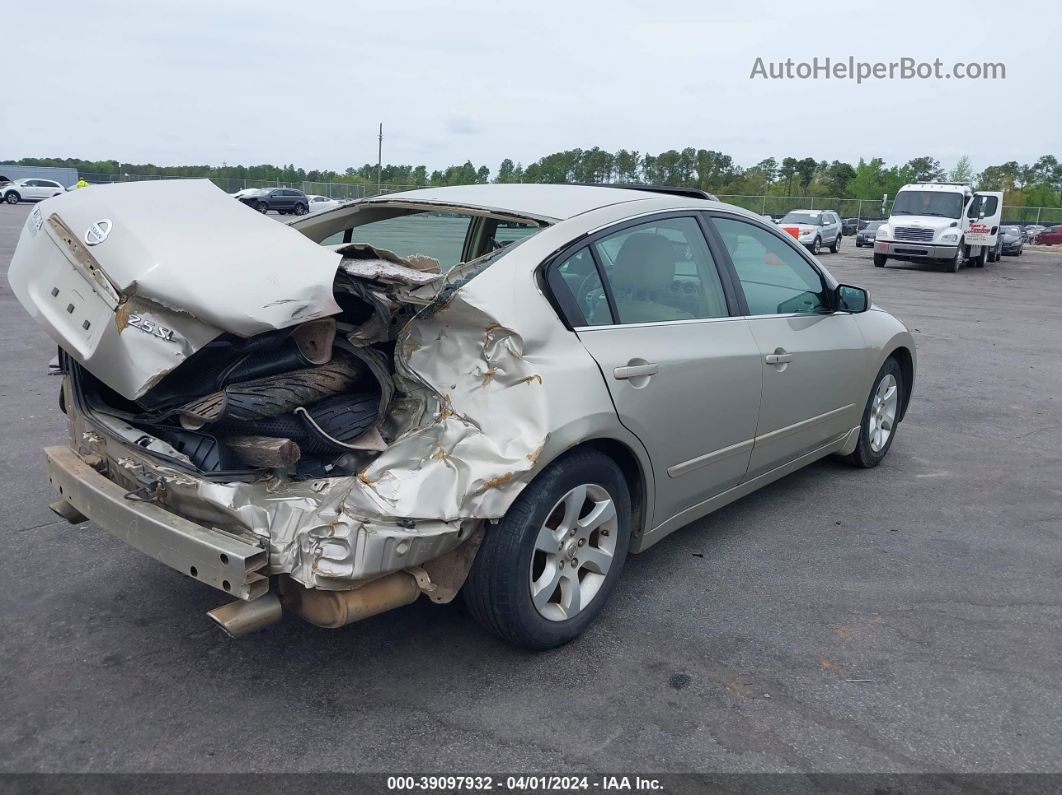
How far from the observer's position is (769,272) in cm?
446

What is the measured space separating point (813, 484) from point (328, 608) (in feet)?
11.3

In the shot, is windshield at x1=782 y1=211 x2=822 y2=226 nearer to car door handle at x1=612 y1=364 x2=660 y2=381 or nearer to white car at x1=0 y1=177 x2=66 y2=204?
car door handle at x1=612 y1=364 x2=660 y2=381

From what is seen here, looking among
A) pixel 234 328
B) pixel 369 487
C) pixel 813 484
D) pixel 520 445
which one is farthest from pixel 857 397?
pixel 234 328

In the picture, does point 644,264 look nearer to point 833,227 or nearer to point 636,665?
point 636,665

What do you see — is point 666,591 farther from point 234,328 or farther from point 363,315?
point 234,328

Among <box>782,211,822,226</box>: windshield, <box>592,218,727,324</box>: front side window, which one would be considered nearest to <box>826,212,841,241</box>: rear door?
<box>782,211,822,226</box>: windshield

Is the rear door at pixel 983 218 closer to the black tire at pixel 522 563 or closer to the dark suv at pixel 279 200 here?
the black tire at pixel 522 563

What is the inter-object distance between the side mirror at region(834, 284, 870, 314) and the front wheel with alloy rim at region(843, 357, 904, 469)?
625 mm

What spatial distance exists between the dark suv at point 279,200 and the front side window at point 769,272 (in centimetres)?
4609

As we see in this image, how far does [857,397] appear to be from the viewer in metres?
5.07

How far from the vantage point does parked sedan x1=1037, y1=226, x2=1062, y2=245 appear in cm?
4553

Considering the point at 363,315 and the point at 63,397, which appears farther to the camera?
the point at 63,397

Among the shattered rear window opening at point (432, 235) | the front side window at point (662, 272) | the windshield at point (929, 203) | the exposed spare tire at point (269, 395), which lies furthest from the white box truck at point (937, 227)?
the exposed spare tire at point (269, 395)

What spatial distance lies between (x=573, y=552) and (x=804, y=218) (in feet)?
103
